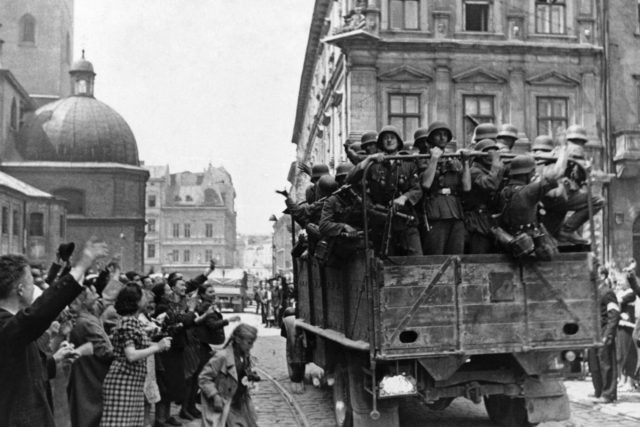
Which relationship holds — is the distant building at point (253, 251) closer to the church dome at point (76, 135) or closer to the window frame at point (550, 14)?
the church dome at point (76, 135)

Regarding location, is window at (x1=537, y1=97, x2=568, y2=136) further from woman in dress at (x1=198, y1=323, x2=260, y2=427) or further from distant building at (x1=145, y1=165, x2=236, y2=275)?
distant building at (x1=145, y1=165, x2=236, y2=275)

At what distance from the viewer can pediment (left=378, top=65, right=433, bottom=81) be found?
28641 millimetres

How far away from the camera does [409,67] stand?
2878 centimetres

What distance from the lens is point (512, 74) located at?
96.5 feet

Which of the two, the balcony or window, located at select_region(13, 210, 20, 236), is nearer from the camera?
the balcony

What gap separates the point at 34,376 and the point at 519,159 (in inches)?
226

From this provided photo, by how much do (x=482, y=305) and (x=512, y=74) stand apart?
22.8 m

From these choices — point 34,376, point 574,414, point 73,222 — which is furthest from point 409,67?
point 73,222

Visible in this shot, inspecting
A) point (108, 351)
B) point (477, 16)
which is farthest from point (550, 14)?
point (108, 351)

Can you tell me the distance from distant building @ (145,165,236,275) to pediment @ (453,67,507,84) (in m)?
79.5

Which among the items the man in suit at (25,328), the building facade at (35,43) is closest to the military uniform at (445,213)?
the man in suit at (25,328)

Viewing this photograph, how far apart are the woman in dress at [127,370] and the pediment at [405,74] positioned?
22.6 m

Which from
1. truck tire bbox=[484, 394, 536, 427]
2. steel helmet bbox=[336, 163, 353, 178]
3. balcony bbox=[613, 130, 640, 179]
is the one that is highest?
balcony bbox=[613, 130, 640, 179]

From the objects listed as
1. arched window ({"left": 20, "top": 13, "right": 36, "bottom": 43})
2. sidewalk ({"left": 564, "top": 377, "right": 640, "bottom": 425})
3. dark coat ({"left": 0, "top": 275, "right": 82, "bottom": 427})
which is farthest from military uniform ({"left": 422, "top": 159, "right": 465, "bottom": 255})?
arched window ({"left": 20, "top": 13, "right": 36, "bottom": 43})
